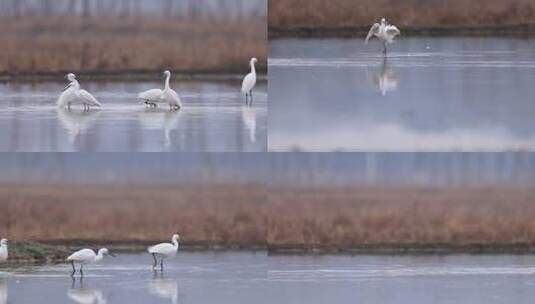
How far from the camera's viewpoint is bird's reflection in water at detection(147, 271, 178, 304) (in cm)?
1236

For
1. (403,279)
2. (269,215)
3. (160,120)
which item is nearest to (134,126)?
(160,120)

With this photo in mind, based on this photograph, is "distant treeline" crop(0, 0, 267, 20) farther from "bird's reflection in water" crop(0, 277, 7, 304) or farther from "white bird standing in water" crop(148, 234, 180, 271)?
"bird's reflection in water" crop(0, 277, 7, 304)

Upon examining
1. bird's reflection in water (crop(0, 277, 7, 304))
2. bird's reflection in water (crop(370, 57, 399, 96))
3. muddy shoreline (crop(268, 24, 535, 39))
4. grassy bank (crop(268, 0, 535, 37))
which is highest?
grassy bank (crop(268, 0, 535, 37))

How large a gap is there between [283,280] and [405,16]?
9.62 ft

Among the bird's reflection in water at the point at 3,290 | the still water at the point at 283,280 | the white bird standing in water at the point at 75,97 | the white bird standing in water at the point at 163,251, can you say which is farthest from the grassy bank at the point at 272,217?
the bird's reflection in water at the point at 3,290

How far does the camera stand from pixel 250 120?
14516 millimetres

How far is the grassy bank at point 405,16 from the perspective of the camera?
15.4m

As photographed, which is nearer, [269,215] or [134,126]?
[134,126]

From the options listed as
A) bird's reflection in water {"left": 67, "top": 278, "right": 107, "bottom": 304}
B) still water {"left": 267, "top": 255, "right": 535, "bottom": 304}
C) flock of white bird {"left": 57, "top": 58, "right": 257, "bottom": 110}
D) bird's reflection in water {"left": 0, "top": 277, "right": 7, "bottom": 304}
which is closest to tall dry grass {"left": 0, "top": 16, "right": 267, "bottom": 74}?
flock of white bird {"left": 57, "top": 58, "right": 257, "bottom": 110}

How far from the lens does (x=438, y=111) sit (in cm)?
1484

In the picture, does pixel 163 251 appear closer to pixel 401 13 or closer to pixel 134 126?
pixel 134 126

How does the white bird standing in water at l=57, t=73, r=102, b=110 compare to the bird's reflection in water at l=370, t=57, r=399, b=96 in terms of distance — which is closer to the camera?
the white bird standing in water at l=57, t=73, r=102, b=110

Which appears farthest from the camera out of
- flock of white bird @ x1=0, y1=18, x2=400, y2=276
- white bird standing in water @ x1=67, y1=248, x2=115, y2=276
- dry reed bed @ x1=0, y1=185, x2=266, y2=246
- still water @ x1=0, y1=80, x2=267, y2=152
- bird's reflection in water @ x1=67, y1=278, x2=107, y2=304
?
dry reed bed @ x1=0, y1=185, x2=266, y2=246

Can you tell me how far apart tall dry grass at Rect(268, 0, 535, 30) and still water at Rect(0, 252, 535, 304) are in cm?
185
